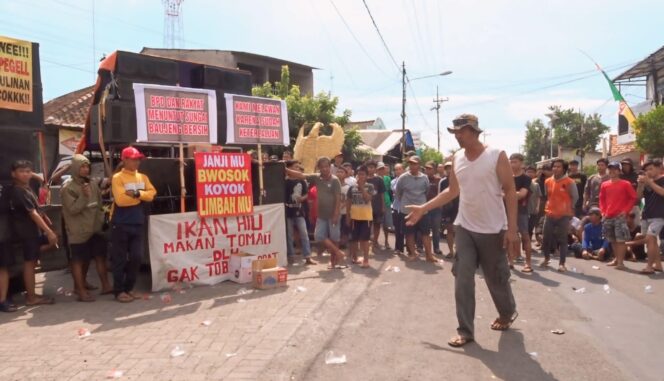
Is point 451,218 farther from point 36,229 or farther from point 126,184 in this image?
point 36,229

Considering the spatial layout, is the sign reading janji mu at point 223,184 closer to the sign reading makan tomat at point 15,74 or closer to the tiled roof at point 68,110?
the sign reading makan tomat at point 15,74

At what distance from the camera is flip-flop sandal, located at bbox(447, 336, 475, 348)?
179 inches

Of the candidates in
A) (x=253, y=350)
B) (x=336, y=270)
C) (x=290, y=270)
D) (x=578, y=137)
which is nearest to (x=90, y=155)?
(x=290, y=270)

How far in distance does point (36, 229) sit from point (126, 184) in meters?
1.19

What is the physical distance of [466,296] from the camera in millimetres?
4633

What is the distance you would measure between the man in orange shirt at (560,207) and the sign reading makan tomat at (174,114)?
5591 mm

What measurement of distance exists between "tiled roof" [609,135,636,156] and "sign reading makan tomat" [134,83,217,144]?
33.4 m

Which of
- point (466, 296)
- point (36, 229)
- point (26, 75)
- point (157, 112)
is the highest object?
point (26, 75)

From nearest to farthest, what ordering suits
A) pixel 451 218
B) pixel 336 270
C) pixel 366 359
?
1. pixel 366 359
2. pixel 336 270
3. pixel 451 218

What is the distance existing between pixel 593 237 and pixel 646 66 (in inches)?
991

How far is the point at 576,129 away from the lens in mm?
62469

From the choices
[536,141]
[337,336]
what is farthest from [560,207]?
[536,141]

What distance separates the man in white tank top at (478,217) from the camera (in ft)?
14.9

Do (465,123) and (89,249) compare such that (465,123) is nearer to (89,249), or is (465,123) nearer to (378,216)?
(89,249)
